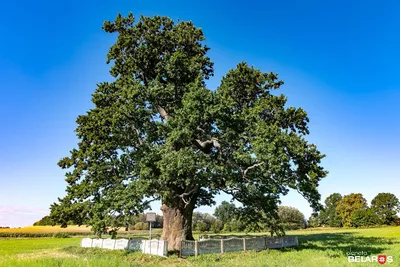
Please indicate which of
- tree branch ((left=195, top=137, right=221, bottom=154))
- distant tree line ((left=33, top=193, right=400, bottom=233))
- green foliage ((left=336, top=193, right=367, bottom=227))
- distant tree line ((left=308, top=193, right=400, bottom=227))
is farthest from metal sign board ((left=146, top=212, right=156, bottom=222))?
green foliage ((left=336, top=193, right=367, bottom=227))

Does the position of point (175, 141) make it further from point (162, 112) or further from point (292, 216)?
point (292, 216)

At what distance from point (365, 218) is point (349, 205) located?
13.7 metres

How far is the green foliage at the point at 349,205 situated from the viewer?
337ft

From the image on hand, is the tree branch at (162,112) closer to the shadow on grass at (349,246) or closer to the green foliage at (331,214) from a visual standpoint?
the shadow on grass at (349,246)

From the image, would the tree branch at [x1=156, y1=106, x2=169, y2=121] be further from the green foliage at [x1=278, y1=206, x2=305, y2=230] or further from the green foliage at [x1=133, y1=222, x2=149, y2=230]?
the green foliage at [x1=278, y1=206, x2=305, y2=230]

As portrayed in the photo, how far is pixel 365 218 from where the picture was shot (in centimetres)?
9156

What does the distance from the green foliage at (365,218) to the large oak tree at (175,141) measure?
83549mm

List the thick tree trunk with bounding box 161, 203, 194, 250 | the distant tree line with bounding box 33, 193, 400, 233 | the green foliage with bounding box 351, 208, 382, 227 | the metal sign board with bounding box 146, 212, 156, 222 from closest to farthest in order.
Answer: the metal sign board with bounding box 146, 212, 156, 222
the thick tree trunk with bounding box 161, 203, 194, 250
the distant tree line with bounding box 33, 193, 400, 233
the green foliage with bounding box 351, 208, 382, 227

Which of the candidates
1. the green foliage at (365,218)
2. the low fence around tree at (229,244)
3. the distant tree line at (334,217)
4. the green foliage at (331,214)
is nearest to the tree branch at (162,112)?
the low fence around tree at (229,244)

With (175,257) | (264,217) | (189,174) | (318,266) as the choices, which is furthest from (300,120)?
(175,257)

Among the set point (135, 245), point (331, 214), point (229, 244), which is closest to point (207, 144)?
point (229, 244)

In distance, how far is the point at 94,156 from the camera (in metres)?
21.7

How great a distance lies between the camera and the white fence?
19.7 metres

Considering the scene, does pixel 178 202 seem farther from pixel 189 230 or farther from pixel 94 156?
pixel 94 156
